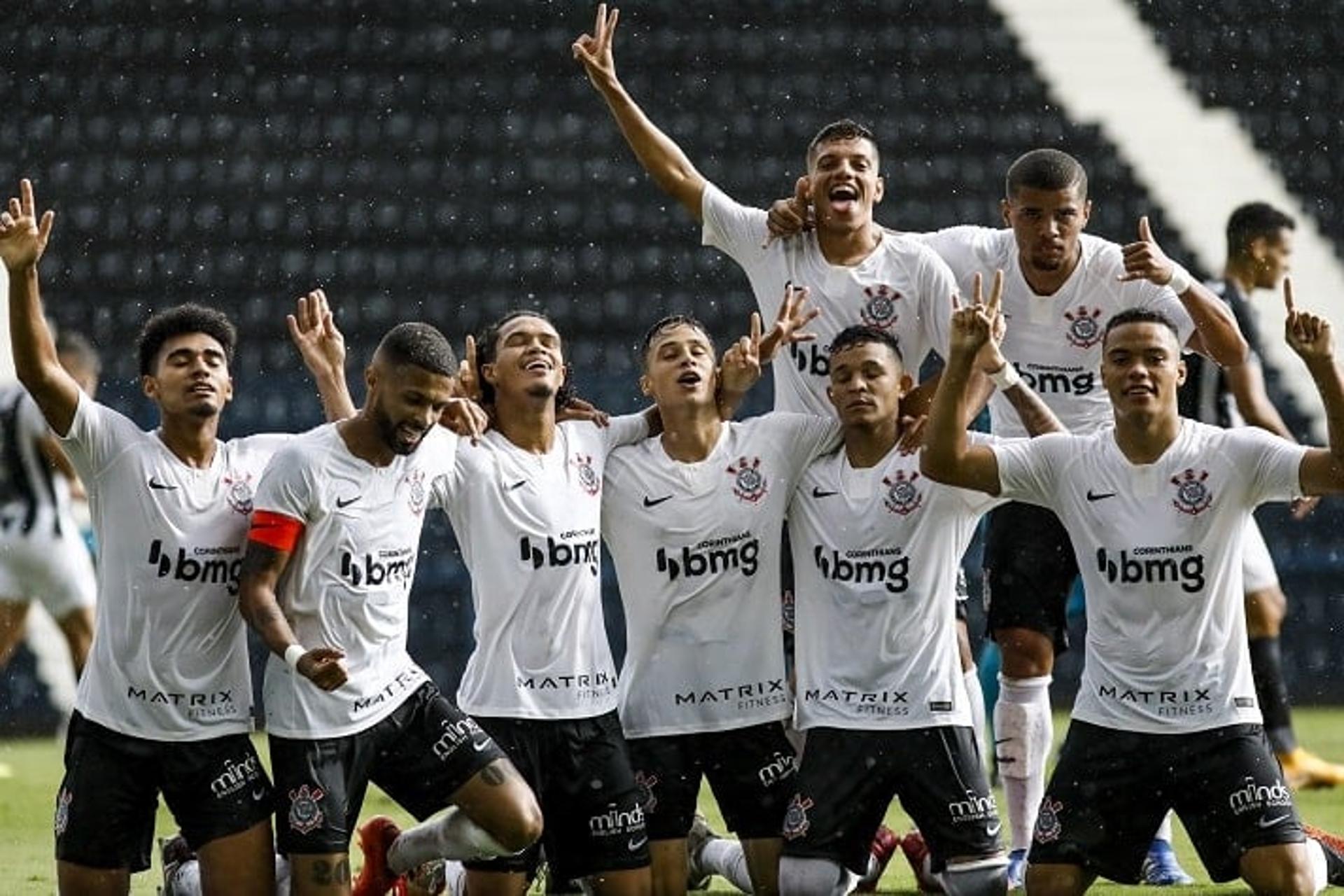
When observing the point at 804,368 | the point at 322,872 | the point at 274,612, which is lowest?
the point at 322,872

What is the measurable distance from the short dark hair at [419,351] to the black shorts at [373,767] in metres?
0.76

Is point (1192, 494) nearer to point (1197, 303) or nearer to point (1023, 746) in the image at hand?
point (1197, 303)

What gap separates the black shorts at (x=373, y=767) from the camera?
5.87 m

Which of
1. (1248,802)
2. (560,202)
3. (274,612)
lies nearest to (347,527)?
(274,612)

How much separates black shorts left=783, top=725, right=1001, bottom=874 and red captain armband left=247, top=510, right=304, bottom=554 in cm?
133

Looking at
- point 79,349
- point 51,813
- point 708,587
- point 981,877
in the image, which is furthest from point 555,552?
point 79,349

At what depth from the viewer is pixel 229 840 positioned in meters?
5.85

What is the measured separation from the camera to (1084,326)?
6633 mm

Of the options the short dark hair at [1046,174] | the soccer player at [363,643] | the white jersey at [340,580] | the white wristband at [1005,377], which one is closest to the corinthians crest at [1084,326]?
the short dark hair at [1046,174]

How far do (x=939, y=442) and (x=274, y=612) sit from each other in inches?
60.4

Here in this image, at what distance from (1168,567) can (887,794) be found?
850 millimetres

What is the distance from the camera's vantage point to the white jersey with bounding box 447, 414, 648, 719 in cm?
619

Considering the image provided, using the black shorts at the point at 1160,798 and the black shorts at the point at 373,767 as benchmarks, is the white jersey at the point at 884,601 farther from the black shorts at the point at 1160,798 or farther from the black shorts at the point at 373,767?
the black shorts at the point at 373,767

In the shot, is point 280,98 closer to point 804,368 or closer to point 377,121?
point 377,121
